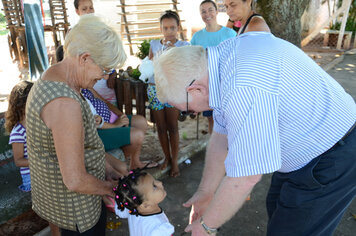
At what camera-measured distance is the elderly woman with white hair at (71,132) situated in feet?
4.35

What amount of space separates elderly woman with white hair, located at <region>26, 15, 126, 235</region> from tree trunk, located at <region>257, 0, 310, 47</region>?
5.30 meters

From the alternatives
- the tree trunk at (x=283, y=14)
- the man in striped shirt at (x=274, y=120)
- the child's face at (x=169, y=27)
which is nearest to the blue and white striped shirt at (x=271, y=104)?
the man in striped shirt at (x=274, y=120)

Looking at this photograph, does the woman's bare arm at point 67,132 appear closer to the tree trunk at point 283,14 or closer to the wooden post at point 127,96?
the wooden post at point 127,96

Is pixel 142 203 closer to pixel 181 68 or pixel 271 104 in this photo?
pixel 181 68

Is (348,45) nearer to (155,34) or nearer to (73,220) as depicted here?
(155,34)

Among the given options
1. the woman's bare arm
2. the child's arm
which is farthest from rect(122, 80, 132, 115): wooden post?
the woman's bare arm

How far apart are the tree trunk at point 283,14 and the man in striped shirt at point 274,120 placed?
5.01 metres

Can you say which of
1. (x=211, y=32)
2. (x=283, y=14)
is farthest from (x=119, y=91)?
(x=283, y=14)

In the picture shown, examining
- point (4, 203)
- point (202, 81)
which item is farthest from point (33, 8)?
point (202, 81)

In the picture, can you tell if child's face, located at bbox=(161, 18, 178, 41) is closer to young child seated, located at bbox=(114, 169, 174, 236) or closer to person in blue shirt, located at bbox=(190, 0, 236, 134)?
person in blue shirt, located at bbox=(190, 0, 236, 134)

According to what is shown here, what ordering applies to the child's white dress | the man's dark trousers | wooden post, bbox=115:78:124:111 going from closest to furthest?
the man's dark trousers
the child's white dress
wooden post, bbox=115:78:124:111

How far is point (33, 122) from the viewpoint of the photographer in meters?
1.40

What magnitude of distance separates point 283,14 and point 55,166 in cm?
582

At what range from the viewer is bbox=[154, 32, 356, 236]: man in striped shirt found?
1146mm
